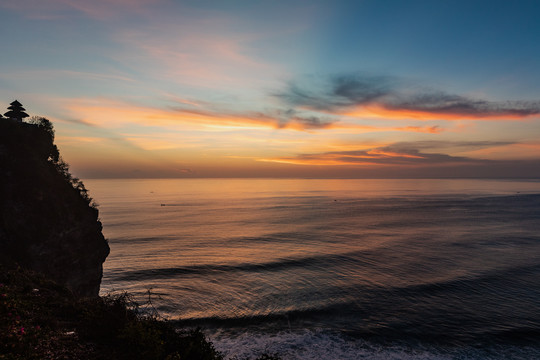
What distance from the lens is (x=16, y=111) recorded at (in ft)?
123

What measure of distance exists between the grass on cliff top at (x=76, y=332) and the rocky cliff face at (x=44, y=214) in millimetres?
13309

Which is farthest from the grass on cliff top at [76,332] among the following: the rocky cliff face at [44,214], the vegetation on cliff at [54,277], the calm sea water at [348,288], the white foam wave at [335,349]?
the rocky cliff face at [44,214]

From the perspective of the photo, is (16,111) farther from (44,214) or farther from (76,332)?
(76,332)

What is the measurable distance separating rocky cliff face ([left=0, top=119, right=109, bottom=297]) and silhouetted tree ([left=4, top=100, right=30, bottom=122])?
5.61 meters

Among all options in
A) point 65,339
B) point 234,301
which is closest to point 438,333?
point 234,301

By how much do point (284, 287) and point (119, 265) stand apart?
29605 mm

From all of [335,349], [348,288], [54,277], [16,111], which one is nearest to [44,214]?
[54,277]

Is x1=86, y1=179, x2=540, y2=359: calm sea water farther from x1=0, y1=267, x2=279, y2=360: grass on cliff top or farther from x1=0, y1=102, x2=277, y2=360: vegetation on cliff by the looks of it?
x1=0, y1=267, x2=279, y2=360: grass on cliff top

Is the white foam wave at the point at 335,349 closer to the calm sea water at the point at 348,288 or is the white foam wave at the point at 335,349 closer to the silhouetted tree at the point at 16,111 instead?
the calm sea water at the point at 348,288

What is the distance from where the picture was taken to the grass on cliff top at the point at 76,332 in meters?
10.8

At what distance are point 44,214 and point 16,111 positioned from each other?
1885 centimetres

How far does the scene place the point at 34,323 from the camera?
12.6m

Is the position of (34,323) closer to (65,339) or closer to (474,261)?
(65,339)

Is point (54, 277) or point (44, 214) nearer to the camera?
point (54, 277)
